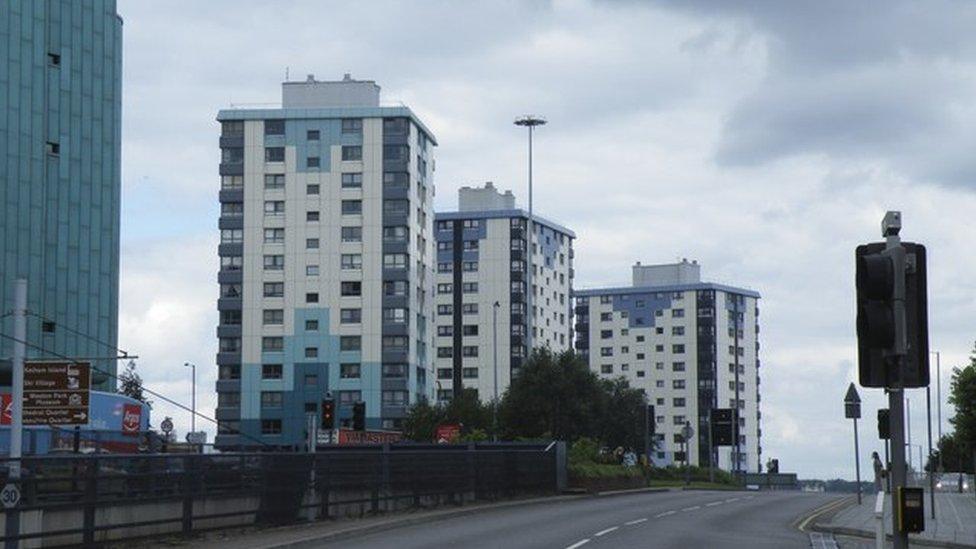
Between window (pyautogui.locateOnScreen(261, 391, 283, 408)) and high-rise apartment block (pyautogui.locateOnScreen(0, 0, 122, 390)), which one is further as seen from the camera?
window (pyautogui.locateOnScreen(261, 391, 283, 408))

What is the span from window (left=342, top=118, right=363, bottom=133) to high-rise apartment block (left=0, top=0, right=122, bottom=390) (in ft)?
102

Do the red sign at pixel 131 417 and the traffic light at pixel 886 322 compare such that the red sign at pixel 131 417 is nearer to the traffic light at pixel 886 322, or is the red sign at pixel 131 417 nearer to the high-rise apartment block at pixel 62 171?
the high-rise apartment block at pixel 62 171

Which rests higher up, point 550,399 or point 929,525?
point 550,399

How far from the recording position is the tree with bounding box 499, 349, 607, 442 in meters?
99.5

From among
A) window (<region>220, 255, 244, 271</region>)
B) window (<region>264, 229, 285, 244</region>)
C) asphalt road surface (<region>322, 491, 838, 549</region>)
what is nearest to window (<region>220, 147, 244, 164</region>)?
window (<region>264, 229, 285, 244</region>)

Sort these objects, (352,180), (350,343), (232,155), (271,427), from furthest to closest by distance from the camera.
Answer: (232,155) < (352,180) < (350,343) < (271,427)

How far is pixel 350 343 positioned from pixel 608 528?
100529mm

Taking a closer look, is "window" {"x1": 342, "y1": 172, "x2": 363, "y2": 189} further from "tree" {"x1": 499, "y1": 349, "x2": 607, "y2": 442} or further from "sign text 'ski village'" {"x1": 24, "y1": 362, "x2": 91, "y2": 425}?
"sign text 'ski village'" {"x1": 24, "y1": 362, "x2": 91, "y2": 425}

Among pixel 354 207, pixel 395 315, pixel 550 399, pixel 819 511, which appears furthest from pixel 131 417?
pixel 819 511

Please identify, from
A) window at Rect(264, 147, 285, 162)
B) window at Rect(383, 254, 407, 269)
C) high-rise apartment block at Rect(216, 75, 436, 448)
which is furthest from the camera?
window at Rect(264, 147, 285, 162)

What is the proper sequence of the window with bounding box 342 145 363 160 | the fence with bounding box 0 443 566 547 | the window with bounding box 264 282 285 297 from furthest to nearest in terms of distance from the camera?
1. the window with bounding box 264 282 285 297
2. the window with bounding box 342 145 363 160
3. the fence with bounding box 0 443 566 547

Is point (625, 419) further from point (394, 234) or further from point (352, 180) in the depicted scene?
point (352, 180)

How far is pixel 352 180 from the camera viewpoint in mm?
131125

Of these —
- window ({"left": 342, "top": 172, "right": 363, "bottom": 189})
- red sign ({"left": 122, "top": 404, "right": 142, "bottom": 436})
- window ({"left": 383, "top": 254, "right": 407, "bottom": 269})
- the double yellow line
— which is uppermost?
window ({"left": 342, "top": 172, "right": 363, "bottom": 189})
